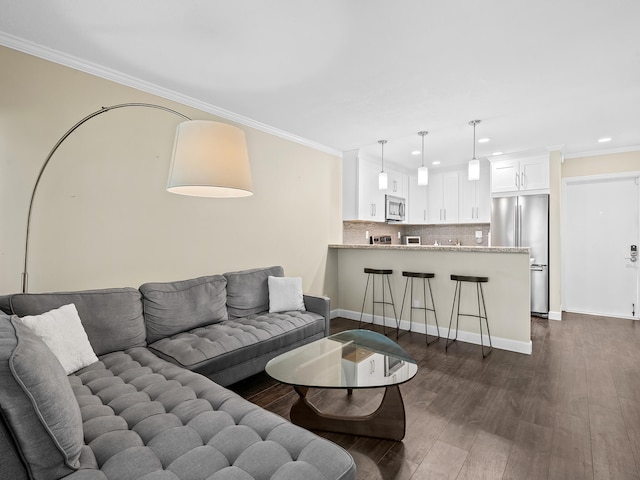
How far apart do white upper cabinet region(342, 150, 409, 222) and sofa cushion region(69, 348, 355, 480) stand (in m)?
3.80

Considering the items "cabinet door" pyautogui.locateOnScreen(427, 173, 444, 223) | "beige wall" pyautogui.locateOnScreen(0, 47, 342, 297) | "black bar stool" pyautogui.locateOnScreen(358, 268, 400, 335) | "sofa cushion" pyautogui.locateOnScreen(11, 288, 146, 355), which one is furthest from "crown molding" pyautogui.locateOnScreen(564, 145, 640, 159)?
"sofa cushion" pyautogui.locateOnScreen(11, 288, 146, 355)

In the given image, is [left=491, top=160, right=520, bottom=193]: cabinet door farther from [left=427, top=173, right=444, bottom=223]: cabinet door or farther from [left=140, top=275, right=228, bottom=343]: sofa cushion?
[left=140, top=275, right=228, bottom=343]: sofa cushion

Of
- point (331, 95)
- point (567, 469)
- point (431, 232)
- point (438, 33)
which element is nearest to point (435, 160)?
point (431, 232)

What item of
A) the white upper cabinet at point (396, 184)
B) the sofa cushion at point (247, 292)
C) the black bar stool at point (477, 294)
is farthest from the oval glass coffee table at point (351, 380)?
the white upper cabinet at point (396, 184)

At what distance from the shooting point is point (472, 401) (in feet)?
8.21

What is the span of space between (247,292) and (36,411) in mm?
2351

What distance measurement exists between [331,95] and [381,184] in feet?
5.46

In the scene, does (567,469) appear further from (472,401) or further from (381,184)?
(381,184)

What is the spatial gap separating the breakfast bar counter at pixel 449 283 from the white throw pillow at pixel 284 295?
1.57 m

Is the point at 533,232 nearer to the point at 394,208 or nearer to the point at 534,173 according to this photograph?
the point at 534,173

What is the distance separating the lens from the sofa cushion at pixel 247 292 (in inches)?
128

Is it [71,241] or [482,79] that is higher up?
[482,79]

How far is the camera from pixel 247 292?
335 centimetres

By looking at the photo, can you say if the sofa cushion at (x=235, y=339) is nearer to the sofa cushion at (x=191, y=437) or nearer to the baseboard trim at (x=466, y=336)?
the sofa cushion at (x=191, y=437)
